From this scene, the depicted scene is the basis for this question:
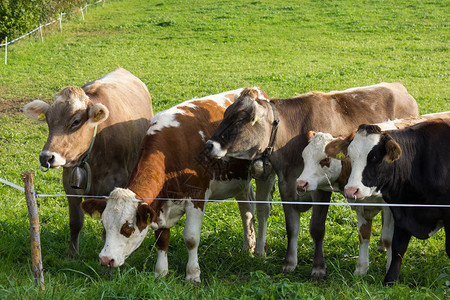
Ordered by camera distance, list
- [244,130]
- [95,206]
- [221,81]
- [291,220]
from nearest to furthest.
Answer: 1. [95,206]
2. [244,130]
3. [291,220]
4. [221,81]

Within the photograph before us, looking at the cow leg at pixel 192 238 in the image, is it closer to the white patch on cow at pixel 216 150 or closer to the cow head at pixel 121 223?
the white patch on cow at pixel 216 150

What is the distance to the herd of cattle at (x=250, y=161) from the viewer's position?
5.41 metres

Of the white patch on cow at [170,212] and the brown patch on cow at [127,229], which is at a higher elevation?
the brown patch on cow at [127,229]

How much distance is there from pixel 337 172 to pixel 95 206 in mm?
2555

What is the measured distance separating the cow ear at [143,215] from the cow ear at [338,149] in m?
1.88

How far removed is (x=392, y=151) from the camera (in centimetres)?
516

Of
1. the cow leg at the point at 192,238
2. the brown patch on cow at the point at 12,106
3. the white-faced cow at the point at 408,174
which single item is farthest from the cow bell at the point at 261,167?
the brown patch on cow at the point at 12,106

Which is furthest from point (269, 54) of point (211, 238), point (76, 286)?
point (76, 286)

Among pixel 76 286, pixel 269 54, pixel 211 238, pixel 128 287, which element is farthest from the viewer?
pixel 269 54

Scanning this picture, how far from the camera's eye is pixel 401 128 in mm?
5891

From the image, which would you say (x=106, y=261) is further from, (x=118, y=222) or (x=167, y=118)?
(x=167, y=118)

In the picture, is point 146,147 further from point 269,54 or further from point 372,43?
point 372,43

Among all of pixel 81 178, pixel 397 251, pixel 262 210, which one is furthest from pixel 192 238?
pixel 397 251

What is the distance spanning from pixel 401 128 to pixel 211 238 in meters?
2.68
